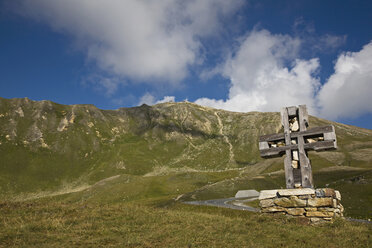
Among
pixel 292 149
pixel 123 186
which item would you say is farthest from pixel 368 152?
pixel 292 149

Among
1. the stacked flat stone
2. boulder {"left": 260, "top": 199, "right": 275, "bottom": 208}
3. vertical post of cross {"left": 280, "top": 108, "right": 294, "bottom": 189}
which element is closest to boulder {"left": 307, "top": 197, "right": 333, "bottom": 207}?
the stacked flat stone

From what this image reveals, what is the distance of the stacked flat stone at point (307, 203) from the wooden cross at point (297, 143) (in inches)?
41.8

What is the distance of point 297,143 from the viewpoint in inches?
688

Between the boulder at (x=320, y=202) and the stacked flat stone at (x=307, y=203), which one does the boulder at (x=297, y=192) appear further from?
the boulder at (x=320, y=202)

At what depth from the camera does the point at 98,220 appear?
1571cm

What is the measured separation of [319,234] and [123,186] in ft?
439

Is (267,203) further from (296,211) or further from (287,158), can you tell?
(287,158)

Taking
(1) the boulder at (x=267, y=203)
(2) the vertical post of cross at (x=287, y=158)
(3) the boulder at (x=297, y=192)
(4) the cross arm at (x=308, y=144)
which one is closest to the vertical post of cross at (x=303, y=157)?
(4) the cross arm at (x=308, y=144)

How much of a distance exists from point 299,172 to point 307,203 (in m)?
2.23

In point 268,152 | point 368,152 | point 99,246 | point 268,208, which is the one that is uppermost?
point 368,152

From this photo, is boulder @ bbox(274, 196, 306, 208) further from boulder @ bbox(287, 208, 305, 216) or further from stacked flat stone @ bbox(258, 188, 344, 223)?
boulder @ bbox(287, 208, 305, 216)

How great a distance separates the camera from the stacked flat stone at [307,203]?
49.1 ft

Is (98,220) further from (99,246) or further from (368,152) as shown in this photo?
(368,152)

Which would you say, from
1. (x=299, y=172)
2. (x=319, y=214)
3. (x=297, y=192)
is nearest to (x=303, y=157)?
(x=299, y=172)
